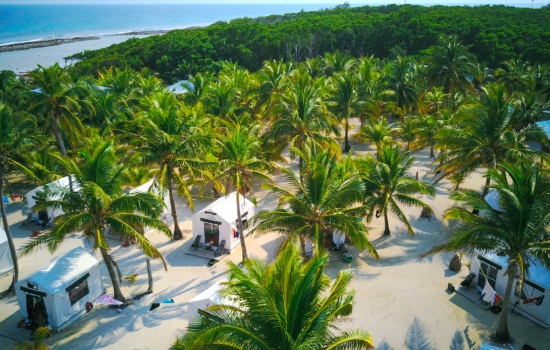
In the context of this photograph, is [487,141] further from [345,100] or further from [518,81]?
[518,81]

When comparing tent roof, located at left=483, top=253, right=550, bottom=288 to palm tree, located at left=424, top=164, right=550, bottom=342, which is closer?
palm tree, located at left=424, top=164, right=550, bottom=342

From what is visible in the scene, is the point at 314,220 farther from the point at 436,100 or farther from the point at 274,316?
the point at 436,100

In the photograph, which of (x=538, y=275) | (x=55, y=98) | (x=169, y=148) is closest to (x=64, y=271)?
(x=169, y=148)

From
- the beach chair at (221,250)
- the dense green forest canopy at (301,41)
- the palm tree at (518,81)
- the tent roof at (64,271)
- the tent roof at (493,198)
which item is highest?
the dense green forest canopy at (301,41)

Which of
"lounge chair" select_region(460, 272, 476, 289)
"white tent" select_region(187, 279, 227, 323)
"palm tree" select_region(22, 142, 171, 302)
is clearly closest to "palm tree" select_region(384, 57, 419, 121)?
"lounge chair" select_region(460, 272, 476, 289)

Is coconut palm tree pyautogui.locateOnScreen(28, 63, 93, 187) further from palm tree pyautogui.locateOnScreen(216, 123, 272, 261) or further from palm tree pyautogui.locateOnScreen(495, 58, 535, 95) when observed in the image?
palm tree pyautogui.locateOnScreen(495, 58, 535, 95)

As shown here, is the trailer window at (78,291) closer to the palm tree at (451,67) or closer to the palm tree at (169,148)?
the palm tree at (169,148)

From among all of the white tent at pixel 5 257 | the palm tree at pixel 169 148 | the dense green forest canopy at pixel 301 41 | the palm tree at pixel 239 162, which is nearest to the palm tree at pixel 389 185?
the palm tree at pixel 239 162
